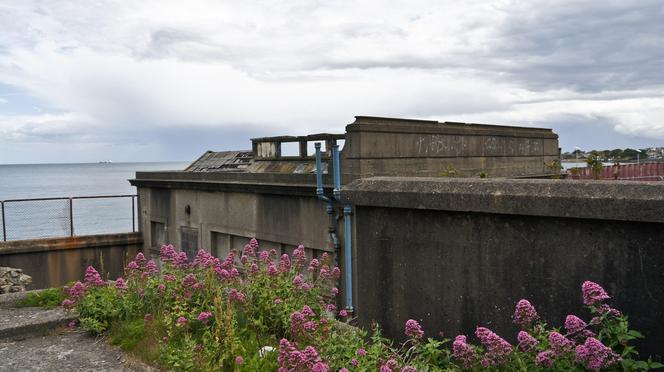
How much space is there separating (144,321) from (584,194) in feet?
14.5

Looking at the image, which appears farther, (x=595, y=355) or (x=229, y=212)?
(x=229, y=212)

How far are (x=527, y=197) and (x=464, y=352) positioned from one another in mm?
1071

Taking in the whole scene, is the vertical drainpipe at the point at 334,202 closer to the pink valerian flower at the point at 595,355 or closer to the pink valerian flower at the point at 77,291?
the pink valerian flower at the point at 77,291

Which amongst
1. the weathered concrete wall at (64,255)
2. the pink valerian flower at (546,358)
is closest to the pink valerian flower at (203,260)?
the pink valerian flower at (546,358)

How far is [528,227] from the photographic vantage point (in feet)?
12.3

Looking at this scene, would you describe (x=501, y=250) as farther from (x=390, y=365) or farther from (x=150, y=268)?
(x=150, y=268)

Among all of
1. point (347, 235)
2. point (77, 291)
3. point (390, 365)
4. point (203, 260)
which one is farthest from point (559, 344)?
point (347, 235)

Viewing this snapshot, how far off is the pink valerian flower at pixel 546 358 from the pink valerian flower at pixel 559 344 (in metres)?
0.03

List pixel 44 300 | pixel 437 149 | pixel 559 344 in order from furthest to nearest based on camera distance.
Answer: pixel 437 149, pixel 44 300, pixel 559 344

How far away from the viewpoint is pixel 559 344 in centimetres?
308

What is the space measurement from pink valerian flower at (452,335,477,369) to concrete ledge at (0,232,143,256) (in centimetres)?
1846

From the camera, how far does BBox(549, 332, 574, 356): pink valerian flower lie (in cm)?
308

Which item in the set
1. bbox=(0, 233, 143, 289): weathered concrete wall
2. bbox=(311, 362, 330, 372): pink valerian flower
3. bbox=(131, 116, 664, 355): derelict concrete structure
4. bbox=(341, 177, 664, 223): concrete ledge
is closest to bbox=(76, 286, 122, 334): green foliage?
bbox=(131, 116, 664, 355): derelict concrete structure

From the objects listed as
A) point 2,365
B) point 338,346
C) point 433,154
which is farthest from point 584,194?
point 433,154
